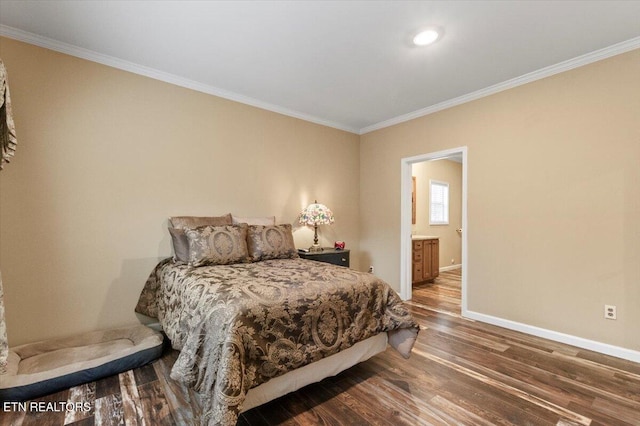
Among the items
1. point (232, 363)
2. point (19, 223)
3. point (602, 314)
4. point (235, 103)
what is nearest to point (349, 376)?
point (232, 363)

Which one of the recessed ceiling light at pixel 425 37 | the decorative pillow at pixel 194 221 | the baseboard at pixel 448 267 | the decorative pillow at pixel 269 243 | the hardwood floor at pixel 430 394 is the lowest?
the hardwood floor at pixel 430 394

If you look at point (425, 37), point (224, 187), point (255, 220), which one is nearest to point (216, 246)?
point (255, 220)

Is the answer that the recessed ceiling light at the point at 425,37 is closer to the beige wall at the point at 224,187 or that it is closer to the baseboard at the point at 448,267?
the beige wall at the point at 224,187

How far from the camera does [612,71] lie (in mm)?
2557

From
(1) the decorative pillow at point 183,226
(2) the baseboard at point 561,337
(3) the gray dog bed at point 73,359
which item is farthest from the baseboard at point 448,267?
(3) the gray dog bed at point 73,359

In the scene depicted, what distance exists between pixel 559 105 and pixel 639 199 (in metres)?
1.09

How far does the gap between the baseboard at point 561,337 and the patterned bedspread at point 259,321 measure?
1.68m

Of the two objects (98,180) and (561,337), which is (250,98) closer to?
(98,180)

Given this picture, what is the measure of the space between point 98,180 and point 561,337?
468cm

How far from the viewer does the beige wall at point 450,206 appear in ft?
19.5

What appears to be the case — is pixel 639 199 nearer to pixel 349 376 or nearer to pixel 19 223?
pixel 349 376

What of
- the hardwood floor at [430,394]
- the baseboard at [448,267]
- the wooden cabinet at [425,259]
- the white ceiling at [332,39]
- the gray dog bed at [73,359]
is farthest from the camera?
the baseboard at [448,267]

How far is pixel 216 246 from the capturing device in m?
2.62

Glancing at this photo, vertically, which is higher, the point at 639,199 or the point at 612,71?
the point at 612,71
